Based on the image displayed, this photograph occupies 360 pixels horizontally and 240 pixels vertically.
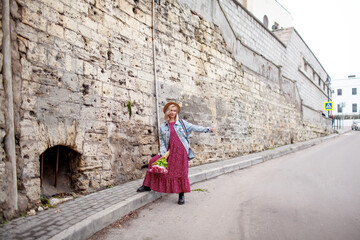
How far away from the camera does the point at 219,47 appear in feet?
28.0

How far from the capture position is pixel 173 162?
14.0 ft

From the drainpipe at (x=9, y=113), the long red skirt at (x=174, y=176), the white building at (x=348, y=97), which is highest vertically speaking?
the white building at (x=348, y=97)

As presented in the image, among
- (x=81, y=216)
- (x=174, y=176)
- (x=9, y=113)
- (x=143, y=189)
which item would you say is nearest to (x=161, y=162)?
(x=174, y=176)

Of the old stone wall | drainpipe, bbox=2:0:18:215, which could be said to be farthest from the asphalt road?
the old stone wall

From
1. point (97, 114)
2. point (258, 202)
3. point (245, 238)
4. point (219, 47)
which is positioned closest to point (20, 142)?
point (97, 114)

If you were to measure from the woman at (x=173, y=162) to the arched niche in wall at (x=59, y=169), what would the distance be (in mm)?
1118

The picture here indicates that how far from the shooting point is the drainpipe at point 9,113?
3176 millimetres

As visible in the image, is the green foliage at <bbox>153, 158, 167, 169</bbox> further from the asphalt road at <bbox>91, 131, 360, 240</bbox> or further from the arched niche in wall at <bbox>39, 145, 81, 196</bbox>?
the arched niche in wall at <bbox>39, 145, 81, 196</bbox>

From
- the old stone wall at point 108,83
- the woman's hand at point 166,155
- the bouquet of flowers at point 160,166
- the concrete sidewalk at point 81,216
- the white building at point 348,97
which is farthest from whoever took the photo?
the white building at point 348,97

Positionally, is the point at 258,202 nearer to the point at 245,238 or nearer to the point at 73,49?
the point at 245,238

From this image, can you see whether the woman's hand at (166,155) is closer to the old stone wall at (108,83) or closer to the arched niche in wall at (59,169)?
the old stone wall at (108,83)

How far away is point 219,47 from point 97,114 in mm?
5312

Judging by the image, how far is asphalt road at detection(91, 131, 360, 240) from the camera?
296cm

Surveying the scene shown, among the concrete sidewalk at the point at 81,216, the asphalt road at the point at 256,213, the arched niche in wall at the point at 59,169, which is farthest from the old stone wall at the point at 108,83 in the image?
the asphalt road at the point at 256,213
